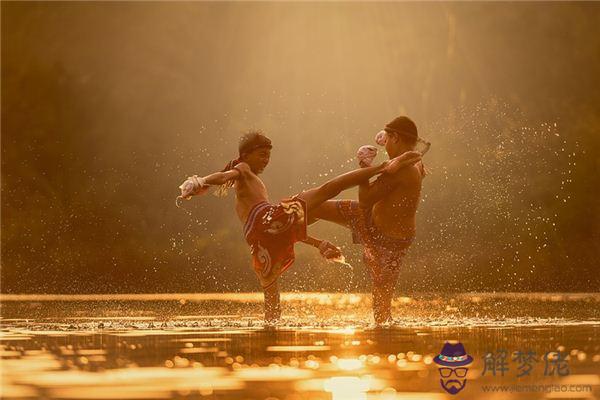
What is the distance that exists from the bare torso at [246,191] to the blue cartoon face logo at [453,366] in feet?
10.1

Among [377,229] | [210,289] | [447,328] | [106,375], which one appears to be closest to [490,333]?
[447,328]

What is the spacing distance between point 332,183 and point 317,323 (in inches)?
52.0

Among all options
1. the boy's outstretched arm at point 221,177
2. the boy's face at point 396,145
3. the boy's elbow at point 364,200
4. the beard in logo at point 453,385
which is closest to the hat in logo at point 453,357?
the beard in logo at point 453,385

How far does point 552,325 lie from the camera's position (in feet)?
39.9

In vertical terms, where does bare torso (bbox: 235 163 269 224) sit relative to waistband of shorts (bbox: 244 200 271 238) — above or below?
above

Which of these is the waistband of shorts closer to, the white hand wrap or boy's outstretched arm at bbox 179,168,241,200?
boy's outstretched arm at bbox 179,168,241,200

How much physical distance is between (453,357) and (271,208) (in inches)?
149

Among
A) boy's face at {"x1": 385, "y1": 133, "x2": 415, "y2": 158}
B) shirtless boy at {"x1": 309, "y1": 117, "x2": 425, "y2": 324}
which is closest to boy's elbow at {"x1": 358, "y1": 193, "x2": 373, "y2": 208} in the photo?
shirtless boy at {"x1": 309, "y1": 117, "x2": 425, "y2": 324}

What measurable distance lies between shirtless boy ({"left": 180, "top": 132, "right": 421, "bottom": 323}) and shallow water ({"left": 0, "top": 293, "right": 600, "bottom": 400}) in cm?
54

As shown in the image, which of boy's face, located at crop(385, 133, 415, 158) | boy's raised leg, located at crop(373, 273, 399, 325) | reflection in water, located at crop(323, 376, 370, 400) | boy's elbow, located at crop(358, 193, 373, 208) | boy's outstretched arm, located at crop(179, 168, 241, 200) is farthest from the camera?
boy's face, located at crop(385, 133, 415, 158)

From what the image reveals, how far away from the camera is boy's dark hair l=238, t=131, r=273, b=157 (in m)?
12.3

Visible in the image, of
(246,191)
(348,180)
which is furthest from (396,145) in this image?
(246,191)

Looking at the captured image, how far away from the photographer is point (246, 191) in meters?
12.1

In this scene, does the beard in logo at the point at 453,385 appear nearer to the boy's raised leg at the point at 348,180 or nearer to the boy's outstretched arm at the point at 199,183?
the boy's outstretched arm at the point at 199,183
